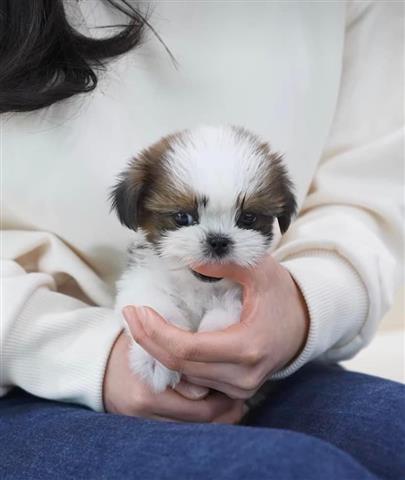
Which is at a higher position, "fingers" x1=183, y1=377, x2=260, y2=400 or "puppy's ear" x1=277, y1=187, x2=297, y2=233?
"puppy's ear" x1=277, y1=187, x2=297, y2=233

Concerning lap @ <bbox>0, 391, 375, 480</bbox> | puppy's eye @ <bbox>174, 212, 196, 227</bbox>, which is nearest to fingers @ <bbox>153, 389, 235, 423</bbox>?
lap @ <bbox>0, 391, 375, 480</bbox>

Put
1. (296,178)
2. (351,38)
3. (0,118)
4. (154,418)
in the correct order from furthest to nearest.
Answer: (351,38), (296,178), (0,118), (154,418)

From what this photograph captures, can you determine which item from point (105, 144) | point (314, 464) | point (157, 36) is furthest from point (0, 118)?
point (314, 464)

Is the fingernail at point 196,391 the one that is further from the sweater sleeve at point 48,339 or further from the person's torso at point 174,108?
the person's torso at point 174,108

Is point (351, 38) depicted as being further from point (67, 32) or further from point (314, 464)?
point (314, 464)

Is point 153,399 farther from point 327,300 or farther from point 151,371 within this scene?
point 327,300

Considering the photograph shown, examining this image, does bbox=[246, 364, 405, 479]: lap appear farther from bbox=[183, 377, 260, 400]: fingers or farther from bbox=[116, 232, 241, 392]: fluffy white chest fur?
bbox=[116, 232, 241, 392]: fluffy white chest fur
